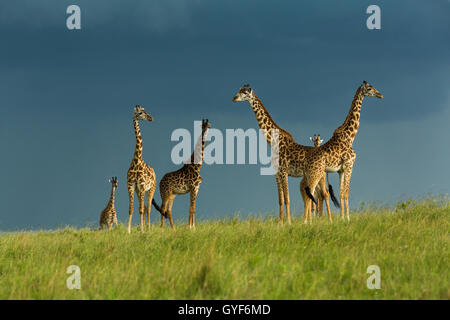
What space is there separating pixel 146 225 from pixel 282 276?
8.17 metres

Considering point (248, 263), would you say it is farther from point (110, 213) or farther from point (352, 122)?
point (110, 213)

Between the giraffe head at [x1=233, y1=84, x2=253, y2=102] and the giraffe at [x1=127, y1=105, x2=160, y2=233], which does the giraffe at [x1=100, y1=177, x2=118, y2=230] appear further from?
the giraffe head at [x1=233, y1=84, x2=253, y2=102]

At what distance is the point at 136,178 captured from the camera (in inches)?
588

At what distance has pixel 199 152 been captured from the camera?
1539 centimetres

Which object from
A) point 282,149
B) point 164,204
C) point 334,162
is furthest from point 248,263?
point 164,204

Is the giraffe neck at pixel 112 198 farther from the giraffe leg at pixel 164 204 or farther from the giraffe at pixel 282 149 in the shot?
the giraffe at pixel 282 149

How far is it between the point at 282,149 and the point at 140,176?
4.44 meters

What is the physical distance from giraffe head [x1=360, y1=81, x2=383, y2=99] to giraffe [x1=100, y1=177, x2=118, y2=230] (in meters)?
11.1

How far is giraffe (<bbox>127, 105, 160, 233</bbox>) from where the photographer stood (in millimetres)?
14883

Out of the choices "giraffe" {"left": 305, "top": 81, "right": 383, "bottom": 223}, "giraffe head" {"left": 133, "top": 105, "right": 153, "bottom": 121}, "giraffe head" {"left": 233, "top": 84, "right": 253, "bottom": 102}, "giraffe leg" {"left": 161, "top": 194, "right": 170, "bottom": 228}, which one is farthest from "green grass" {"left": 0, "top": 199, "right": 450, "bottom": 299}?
"giraffe head" {"left": 233, "top": 84, "right": 253, "bottom": 102}

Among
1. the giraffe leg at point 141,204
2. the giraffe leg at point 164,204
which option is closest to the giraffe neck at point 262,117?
the giraffe leg at point 164,204

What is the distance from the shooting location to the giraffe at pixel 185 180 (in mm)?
14977
